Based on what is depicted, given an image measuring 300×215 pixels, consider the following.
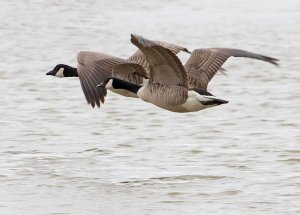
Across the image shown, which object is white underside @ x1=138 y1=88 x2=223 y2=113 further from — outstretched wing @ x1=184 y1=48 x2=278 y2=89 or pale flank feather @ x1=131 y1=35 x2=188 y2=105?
outstretched wing @ x1=184 y1=48 x2=278 y2=89

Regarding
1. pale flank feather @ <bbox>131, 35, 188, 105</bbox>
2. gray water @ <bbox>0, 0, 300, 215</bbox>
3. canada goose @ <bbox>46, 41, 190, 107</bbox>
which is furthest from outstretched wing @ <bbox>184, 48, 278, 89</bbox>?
gray water @ <bbox>0, 0, 300, 215</bbox>

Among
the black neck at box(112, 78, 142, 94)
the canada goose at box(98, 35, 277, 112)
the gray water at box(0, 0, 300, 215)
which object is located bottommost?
the gray water at box(0, 0, 300, 215)

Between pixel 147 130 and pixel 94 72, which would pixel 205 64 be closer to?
pixel 94 72

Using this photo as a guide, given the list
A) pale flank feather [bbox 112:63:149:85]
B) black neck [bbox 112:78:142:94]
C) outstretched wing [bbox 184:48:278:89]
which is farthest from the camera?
pale flank feather [bbox 112:63:149:85]

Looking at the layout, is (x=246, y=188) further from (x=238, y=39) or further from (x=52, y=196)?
(x=238, y=39)

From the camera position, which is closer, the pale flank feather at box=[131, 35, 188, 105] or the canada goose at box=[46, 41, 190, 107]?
the pale flank feather at box=[131, 35, 188, 105]

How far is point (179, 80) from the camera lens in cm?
938

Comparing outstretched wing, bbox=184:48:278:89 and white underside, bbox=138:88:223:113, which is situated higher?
outstretched wing, bbox=184:48:278:89

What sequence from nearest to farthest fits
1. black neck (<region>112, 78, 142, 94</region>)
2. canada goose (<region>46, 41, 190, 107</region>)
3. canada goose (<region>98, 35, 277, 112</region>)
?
Answer: 1. canada goose (<region>98, 35, 277, 112</region>)
2. black neck (<region>112, 78, 142, 94</region>)
3. canada goose (<region>46, 41, 190, 107</region>)

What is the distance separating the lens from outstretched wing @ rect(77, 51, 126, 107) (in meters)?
10.2

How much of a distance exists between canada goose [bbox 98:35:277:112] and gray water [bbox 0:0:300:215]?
0.69m

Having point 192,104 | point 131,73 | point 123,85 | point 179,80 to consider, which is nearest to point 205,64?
point 179,80

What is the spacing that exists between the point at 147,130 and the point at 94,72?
4.37 feet

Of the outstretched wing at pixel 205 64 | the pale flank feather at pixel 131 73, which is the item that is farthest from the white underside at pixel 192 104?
the pale flank feather at pixel 131 73
